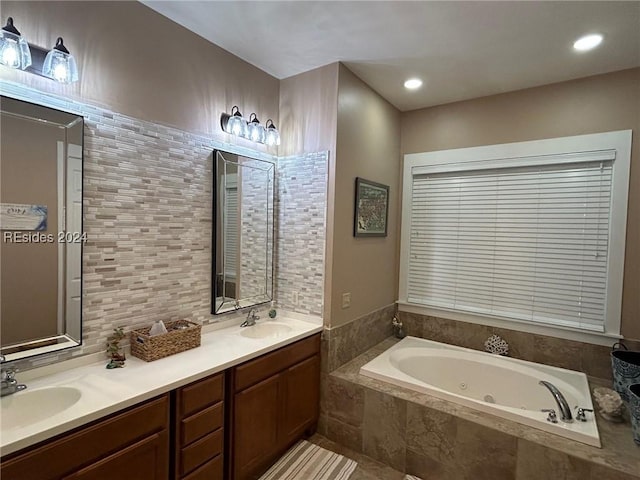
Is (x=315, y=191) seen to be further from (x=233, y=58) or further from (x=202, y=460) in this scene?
(x=202, y=460)

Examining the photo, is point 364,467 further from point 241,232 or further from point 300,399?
point 241,232

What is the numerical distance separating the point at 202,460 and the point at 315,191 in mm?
1791

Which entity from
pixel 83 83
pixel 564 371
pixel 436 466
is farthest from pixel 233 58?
pixel 564 371

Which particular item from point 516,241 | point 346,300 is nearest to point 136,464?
point 346,300

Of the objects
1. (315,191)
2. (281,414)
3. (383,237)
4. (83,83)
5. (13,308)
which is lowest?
(281,414)

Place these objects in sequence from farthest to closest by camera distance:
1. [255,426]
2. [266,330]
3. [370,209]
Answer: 1. [370,209]
2. [266,330]
3. [255,426]

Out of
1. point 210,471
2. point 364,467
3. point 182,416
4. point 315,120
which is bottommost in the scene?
point 364,467

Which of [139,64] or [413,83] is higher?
[413,83]

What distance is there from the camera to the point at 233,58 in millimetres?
2293

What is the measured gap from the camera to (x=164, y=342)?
5.68ft

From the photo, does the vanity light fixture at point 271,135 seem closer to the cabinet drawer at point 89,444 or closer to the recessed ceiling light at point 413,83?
the recessed ceiling light at point 413,83

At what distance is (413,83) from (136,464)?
9.71 feet

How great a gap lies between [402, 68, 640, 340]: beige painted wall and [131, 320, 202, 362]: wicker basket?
252cm

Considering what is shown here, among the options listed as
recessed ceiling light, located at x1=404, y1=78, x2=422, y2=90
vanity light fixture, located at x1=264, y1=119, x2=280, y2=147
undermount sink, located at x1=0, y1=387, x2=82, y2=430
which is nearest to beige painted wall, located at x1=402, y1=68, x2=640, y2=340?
recessed ceiling light, located at x1=404, y1=78, x2=422, y2=90
